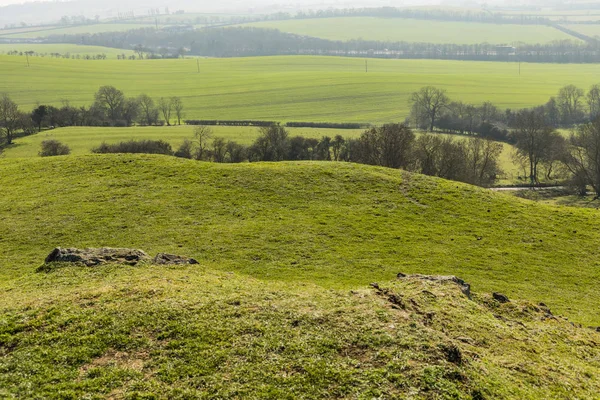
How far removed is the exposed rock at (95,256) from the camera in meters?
23.0

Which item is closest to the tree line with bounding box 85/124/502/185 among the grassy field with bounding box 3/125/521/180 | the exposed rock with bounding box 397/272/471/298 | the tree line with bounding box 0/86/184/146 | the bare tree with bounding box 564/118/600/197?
the grassy field with bounding box 3/125/521/180

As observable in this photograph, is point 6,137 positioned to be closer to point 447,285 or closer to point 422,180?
point 422,180

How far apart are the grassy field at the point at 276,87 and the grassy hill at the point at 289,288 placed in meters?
93.4

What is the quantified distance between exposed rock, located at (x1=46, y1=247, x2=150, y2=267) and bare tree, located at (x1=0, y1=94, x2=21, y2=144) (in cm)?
7746

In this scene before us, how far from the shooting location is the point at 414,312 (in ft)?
57.9

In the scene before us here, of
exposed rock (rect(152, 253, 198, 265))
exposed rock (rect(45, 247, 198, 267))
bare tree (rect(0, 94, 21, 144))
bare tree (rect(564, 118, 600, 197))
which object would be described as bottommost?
bare tree (rect(564, 118, 600, 197))

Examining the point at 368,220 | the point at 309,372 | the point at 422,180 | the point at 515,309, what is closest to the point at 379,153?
the point at 422,180

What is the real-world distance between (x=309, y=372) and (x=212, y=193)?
969 inches

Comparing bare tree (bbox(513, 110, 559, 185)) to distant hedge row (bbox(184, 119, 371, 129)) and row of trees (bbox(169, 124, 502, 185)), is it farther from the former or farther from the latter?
distant hedge row (bbox(184, 119, 371, 129))

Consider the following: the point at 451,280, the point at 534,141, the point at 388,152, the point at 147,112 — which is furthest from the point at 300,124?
the point at 451,280

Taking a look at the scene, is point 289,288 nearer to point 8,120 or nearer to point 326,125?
point 8,120

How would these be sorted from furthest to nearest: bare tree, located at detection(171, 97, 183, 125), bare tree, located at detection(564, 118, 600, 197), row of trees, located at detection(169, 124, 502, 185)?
1. bare tree, located at detection(171, 97, 183, 125)
2. bare tree, located at detection(564, 118, 600, 197)
3. row of trees, located at detection(169, 124, 502, 185)

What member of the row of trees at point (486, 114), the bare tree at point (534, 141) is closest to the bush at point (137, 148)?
the bare tree at point (534, 141)

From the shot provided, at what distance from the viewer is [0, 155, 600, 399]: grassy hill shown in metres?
14.0
